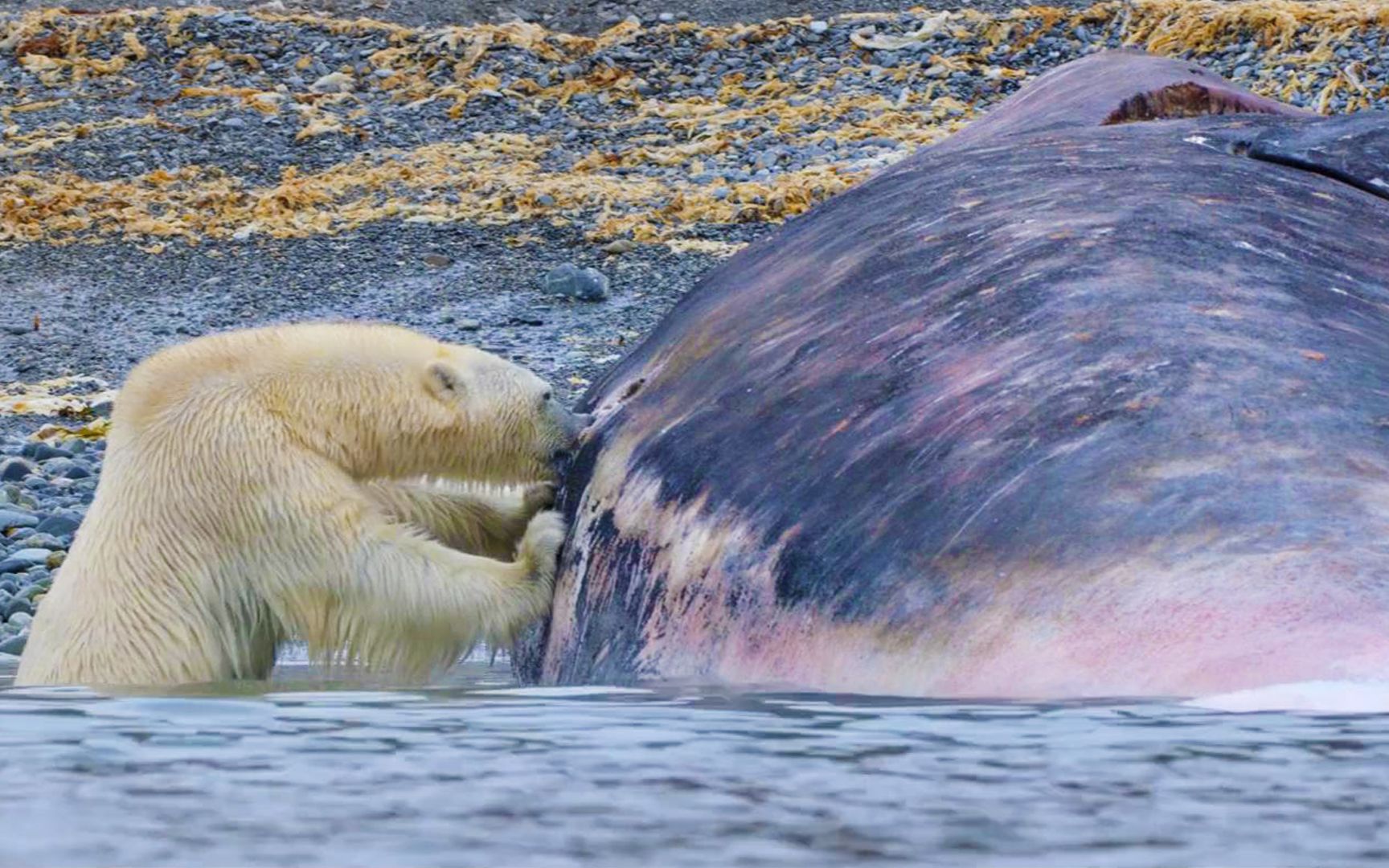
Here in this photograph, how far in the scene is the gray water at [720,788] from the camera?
1.66 metres

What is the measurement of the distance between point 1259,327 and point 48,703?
1598mm

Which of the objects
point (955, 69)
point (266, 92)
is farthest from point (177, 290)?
point (955, 69)

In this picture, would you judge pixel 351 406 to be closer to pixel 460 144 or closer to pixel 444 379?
pixel 444 379

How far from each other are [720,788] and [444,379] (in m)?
1.92

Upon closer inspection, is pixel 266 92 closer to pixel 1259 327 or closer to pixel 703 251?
pixel 703 251

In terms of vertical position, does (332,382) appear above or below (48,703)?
above

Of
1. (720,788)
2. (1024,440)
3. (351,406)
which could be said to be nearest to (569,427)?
(351,406)

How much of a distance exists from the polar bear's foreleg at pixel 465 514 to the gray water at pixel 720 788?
1.20 metres

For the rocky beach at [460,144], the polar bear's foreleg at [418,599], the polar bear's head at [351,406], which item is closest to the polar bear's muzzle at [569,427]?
the polar bear's head at [351,406]

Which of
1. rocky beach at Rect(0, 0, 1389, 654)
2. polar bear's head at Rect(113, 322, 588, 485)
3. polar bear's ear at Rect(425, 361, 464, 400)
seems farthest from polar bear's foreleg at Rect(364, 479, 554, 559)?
rocky beach at Rect(0, 0, 1389, 654)

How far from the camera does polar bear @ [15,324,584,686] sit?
3.46m

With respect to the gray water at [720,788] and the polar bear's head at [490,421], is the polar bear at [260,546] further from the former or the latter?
the gray water at [720,788]

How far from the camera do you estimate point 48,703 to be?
287 centimetres

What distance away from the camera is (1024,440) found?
250 cm
